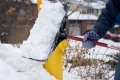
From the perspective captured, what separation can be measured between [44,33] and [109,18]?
75 centimetres

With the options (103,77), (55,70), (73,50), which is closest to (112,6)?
(55,70)

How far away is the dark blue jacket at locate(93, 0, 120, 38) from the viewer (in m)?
2.15

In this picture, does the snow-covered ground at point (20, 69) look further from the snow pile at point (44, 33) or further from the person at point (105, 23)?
the person at point (105, 23)

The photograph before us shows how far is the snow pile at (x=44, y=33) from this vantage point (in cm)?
238

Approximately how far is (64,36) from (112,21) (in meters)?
0.56

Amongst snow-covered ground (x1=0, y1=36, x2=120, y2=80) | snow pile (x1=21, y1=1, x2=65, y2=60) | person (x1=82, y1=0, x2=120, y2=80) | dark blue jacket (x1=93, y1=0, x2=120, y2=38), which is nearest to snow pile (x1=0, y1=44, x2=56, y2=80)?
snow-covered ground (x1=0, y1=36, x2=120, y2=80)

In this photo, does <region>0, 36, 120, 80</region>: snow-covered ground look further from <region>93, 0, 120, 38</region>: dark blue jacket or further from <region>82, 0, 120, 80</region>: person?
<region>93, 0, 120, 38</region>: dark blue jacket

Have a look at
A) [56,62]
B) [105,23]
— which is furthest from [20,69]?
[105,23]

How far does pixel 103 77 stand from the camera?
14.5 ft

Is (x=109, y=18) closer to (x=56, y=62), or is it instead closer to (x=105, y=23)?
(x=105, y=23)

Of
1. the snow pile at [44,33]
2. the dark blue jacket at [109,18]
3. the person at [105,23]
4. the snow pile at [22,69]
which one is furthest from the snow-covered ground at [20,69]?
the dark blue jacket at [109,18]

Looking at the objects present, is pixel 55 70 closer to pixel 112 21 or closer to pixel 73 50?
pixel 112 21

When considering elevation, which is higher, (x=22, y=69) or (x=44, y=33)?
(x=44, y=33)

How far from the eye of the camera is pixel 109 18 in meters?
2.19
